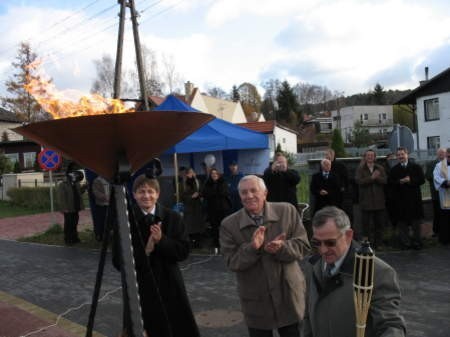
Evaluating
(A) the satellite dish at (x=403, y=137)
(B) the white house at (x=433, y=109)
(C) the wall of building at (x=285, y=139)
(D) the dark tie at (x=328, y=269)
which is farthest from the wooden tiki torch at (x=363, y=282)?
(C) the wall of building at (x=285, y=139)

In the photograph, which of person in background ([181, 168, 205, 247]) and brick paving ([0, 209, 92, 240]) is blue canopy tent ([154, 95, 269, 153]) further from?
brick paving ([0, 209, 92, 240])

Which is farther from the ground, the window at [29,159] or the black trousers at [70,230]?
the window at [29,159]

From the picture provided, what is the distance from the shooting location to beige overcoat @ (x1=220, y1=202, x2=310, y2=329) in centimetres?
332

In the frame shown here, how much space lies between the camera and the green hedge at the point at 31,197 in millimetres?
22500

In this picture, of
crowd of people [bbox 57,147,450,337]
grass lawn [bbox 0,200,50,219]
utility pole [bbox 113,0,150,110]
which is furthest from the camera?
grass lawn [bbox 0,200,50,219]

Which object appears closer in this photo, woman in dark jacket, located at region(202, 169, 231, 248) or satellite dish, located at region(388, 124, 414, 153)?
woman in dark jacket, located at region(202, 169, 231, 248)

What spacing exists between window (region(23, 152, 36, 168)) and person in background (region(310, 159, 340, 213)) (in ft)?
131

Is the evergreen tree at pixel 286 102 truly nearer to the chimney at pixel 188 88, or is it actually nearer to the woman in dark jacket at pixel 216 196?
the chimney at pixel 188 88

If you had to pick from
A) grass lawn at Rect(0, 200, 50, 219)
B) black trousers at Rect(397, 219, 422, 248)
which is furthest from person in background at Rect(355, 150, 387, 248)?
grass lawn at Rect(0, 200, 50, 219)

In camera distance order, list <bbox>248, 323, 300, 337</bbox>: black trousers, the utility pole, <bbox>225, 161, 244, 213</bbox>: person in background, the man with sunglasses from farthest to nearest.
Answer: the utility pole → <bbox>225, 161, 244, 213</bbox>: person in background → <bbox>248, 323, 300, 337</bbox>: black trousers → the man with sunglasses

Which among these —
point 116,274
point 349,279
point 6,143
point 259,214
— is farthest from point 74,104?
point 6,143

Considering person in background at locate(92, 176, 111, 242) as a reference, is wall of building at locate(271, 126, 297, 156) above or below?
above

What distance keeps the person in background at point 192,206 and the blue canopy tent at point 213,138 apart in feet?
0.90

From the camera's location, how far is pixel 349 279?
2.27 m
